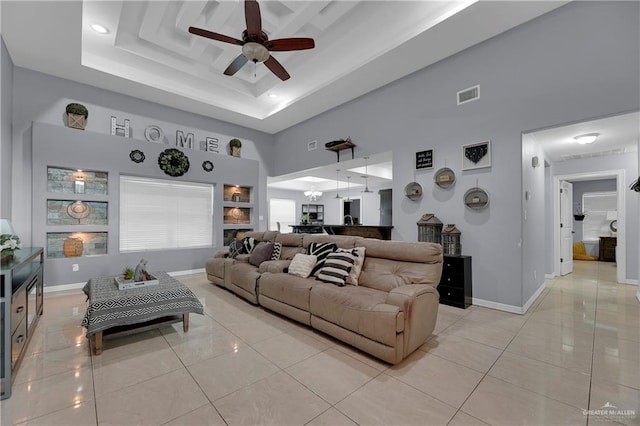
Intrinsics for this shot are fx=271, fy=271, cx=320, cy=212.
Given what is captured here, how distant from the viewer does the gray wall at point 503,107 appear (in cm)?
299

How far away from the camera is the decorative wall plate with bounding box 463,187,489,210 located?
3807mm

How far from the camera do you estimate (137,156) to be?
17.6ft

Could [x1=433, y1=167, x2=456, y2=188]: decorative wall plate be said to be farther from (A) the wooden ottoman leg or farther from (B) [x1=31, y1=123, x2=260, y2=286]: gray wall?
(B) [x1=31, y1=123, x2=260, y2=286]: gray wall

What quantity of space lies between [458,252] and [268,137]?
230 inches

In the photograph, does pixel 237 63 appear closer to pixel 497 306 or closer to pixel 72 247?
pixel 72 247

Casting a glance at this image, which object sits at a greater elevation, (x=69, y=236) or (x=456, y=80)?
(x=456, y=80)

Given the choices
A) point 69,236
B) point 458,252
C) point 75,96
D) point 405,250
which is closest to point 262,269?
point 405,250

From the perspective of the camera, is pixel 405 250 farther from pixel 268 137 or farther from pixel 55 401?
pixel 268 137

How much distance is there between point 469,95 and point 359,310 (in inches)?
140

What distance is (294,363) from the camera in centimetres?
231

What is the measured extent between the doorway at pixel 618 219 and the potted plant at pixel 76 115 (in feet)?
30.6

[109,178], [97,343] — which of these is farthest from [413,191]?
[109,178]

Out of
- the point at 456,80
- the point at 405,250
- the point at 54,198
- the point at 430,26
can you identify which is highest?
the point at 430,26

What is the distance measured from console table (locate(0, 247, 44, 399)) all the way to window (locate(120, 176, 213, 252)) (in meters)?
2.36
